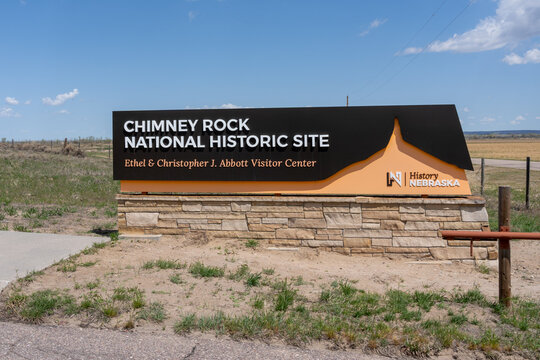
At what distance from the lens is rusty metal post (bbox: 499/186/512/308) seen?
5410mm

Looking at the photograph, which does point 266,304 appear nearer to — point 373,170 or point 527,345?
point 527,345

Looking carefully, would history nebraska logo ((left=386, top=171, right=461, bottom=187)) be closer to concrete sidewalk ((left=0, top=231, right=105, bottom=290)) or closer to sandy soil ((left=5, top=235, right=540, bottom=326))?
sandy soil ((left=5, top=235, right=540, bottom=326))

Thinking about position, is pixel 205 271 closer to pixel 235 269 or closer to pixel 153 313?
pixel 235 269

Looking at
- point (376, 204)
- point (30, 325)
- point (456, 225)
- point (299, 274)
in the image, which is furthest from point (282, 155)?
point (30, 325)

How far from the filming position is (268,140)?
27.0ft

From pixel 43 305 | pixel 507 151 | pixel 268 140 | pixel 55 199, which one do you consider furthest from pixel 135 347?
pixel 507 151

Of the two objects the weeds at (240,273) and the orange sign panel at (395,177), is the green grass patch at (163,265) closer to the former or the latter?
the weeds at (240,273)

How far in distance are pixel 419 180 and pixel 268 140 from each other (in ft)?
8.91

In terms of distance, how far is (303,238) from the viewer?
317 inches

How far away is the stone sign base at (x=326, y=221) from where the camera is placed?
7875 mm

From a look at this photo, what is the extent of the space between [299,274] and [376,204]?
84.6 inches

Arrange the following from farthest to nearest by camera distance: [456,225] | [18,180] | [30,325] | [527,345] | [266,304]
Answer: [18,180], [456,225], [266,304], [30,325], [527,345]

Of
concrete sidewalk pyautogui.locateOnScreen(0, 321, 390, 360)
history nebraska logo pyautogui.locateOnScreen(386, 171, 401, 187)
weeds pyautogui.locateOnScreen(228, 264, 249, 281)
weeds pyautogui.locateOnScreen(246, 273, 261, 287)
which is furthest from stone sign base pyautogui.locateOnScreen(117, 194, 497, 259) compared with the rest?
concrete sidewalk pyautogui.locateOnScreen(0, 321, 390, 360)

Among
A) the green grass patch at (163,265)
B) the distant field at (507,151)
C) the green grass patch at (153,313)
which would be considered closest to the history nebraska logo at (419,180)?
the green grass patch at (163,265)
